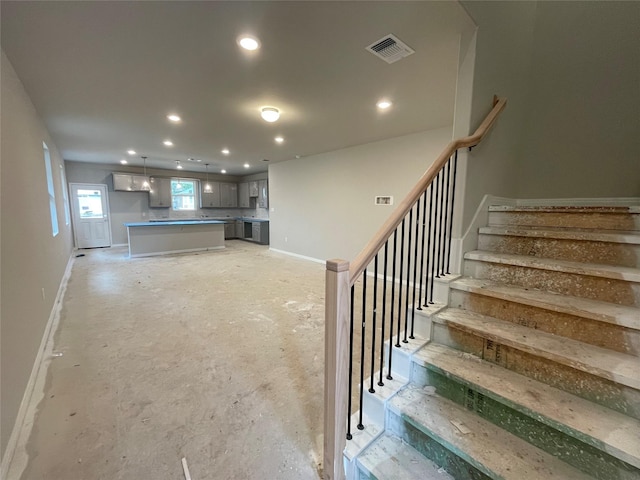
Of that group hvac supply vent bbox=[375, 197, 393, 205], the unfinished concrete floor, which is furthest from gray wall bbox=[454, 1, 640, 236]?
hvac supply vent bbox=[375, 197, 393, 205]

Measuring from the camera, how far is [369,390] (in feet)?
4.71

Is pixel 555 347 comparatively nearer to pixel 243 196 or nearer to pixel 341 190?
pixel 341 190

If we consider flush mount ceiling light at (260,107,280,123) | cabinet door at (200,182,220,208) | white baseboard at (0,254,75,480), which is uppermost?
flush mount ceiling light at (260,107,280,123)

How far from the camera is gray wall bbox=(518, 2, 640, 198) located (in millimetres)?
2389

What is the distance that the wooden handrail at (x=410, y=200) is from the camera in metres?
1.22

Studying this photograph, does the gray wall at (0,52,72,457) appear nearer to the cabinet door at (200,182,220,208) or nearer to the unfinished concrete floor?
the unfinished concrete floor

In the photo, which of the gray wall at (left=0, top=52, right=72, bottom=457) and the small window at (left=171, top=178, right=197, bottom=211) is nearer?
the gray wall at (left=0, top=52, right=72, bottom=457)

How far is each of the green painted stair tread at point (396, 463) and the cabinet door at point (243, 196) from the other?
32.9 ft

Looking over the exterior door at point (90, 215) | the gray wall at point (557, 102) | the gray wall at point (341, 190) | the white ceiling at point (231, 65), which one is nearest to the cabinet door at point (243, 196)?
the gray wall at point (341, 190)

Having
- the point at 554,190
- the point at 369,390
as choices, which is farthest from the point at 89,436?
the point at 554,190

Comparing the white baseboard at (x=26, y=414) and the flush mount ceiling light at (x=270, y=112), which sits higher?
the flush mount ceiling light at (x=270, y=112)

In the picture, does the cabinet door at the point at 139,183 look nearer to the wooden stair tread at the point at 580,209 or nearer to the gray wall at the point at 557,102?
the gray wall at the point at 557,102

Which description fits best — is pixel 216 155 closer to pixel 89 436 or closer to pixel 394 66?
pixel 394 66

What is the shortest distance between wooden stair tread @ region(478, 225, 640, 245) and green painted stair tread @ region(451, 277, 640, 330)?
42 cm
